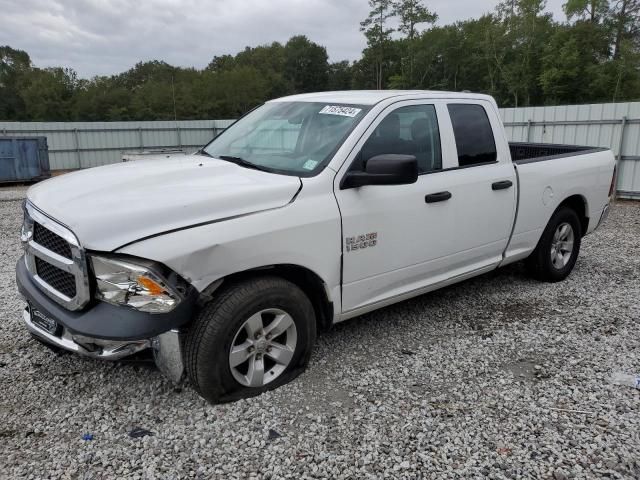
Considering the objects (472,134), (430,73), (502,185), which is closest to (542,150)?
(502,185)

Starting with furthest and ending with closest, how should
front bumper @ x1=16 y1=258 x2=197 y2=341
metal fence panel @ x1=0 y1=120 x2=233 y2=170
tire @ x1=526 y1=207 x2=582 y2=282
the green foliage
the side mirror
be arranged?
the green foliage → metal fence panel @ x1=0 y1=120 x2=233 y2=170 → tire @ x1=526 y1=207 x2=582 y2=282 → the side mirror → front bumper @ x1=16 y1=258 x2=197 y2=341

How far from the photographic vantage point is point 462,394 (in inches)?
125

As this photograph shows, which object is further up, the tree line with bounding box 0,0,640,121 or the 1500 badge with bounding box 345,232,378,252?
the tree line with bounding box 0,0,640,121

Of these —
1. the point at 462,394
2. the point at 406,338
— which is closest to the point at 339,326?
the point at 406,338

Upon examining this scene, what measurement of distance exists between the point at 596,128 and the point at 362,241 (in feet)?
36.6

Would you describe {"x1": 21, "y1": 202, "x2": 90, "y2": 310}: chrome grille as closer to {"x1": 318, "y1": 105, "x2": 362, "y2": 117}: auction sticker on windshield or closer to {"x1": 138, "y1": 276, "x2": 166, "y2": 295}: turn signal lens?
{"x1": 138, "y1": 276, "x2": 166, "y2": 295}: turn signal lens

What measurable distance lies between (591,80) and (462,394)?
52.3 metres

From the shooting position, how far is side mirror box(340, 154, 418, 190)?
305 centimetres

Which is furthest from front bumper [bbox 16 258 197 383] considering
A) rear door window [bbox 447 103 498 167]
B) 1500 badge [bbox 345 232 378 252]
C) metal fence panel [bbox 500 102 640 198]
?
metal fence panel [bbox 500 102 640 198]

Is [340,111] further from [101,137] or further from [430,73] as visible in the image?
[430,73]

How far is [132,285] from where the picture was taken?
8.30ft

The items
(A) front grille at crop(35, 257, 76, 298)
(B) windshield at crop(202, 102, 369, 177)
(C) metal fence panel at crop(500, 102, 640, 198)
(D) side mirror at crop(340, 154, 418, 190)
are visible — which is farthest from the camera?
(C) metal fence panel at crop(500, 102, 640, 198)

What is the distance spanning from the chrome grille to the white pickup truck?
0.04 ft

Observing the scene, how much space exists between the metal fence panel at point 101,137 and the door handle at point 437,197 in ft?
56.2
